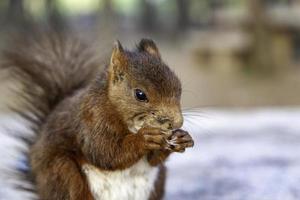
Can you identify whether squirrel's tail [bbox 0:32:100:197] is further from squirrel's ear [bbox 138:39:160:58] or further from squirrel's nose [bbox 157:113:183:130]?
squirrel's nose [bbox 157:113:183:130]

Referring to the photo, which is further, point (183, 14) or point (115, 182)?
point (183, 14)

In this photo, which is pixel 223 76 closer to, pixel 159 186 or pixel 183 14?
pixel 183 14

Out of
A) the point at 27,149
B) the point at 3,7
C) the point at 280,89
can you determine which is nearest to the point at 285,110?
the point at 27,149

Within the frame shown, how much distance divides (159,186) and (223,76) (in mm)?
4859

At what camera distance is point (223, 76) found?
632 centimetres

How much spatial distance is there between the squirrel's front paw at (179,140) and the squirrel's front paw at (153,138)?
16mm

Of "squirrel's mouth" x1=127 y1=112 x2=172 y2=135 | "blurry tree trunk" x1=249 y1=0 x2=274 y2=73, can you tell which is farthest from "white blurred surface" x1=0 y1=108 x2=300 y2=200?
"blurry tree trunk" x1=249 y1=0 x2=274 y2=73

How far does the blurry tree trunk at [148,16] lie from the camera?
10.1 meters

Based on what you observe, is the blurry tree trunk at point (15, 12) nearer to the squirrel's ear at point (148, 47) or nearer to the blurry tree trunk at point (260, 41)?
the blurry tree trunk at point (260, 41)

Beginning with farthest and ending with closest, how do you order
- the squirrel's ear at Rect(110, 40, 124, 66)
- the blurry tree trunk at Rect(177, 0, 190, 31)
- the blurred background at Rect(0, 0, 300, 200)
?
the blurry tree trunk at Rect(177, 0, 190, 31), the blurred background at Rect(0, 0, 300, 200), the squirrel's ear at Rect(110, 40, 124, 66)

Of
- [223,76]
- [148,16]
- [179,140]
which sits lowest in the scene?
[179,140]

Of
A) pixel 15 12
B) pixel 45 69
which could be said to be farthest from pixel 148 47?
pixel 15 12

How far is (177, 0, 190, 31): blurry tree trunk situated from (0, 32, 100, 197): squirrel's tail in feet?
27.0

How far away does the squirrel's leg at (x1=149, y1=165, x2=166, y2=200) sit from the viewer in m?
1.50
